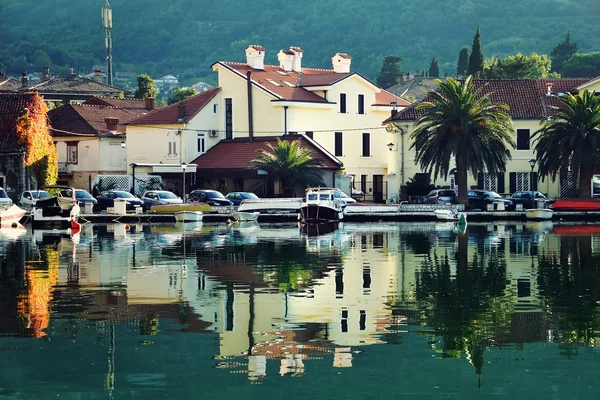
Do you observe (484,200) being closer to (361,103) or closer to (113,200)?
(361,103)

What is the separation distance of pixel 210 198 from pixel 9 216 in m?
16.2

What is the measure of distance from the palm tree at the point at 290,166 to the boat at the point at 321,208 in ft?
35.2

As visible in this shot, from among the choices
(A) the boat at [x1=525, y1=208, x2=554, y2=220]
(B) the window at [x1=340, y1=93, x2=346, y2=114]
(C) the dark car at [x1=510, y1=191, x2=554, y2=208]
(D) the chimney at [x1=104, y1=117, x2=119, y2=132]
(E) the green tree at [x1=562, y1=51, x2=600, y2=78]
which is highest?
(E) the green tree at [x1=562, y1=51, x2=600, y2=78]

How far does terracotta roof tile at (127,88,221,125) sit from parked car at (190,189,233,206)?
12.7 meters

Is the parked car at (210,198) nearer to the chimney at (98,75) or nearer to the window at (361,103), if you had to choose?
the window at (361,103)

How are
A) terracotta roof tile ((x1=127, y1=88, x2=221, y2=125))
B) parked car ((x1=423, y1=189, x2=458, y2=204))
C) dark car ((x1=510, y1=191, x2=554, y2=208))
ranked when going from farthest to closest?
terracotta roof tile ((x1=127, y1=88, x2=221, y2=125))
parked car ((x1=423, y1=189, x2=458, y2=204))
dark car ((x1=510, y1=191, x2=554, y2=208))

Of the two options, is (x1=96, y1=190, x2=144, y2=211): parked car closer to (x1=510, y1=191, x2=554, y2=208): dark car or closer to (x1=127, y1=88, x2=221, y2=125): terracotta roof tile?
(x1=127, y1=88, x2=221, y2=125): terracotta roof tile

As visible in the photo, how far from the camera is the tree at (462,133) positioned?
7869 cm

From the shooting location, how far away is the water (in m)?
20.4

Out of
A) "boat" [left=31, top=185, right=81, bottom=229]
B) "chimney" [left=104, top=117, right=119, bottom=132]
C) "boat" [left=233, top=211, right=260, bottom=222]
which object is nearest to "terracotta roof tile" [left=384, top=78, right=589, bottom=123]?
"boat" [left=233, top=211, right=260, bottom=222]

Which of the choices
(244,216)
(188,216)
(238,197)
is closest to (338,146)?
(238,197)

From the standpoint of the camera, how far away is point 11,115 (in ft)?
282

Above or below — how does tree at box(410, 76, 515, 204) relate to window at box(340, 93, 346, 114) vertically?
below

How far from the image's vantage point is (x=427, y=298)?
1219 inches
